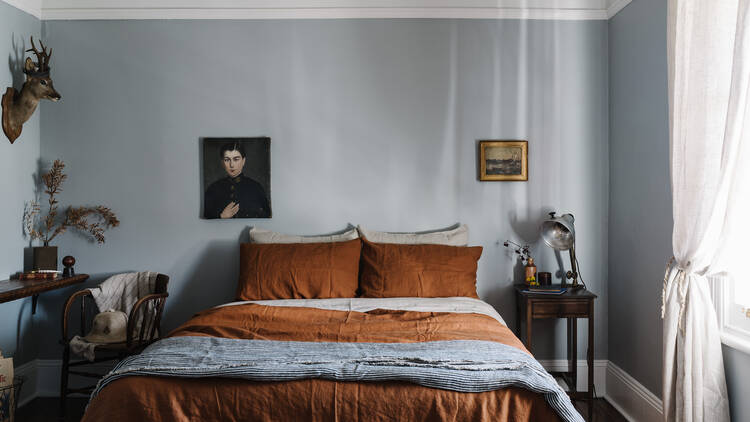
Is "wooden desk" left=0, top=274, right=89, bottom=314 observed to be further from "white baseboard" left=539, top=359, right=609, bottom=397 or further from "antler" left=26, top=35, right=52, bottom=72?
"white baseboard" left=539, top=359, right=609, bottom=397

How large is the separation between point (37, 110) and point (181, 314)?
1.81 m

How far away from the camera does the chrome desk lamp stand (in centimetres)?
325

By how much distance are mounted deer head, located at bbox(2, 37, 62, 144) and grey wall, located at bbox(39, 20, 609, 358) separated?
26cm

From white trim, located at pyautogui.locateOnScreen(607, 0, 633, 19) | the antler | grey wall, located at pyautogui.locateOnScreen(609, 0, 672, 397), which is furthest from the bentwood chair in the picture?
white trim, located at pyautogui.locateOnScreen(607, 0, 633, 19)

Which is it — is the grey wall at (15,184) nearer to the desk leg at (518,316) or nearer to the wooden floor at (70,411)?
the wooden floor at (70,411)

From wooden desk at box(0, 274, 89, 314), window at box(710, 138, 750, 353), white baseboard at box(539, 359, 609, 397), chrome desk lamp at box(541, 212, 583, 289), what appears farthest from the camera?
white baseboard at box(539, 359, 609, 397)

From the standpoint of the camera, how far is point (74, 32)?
3561 mm

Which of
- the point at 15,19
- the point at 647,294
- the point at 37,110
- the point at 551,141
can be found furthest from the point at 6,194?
the point at 647,294

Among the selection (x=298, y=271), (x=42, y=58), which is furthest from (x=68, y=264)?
(x=298, y=271)

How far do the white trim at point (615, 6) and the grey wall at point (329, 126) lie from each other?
108 millimetres

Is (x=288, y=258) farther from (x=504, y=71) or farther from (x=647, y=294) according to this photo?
(x=647, y=294)

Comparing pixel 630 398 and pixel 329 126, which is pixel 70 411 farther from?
pixel 630 398

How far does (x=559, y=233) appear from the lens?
3.29m

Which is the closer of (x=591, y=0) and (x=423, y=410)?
(x=423, y=410)
